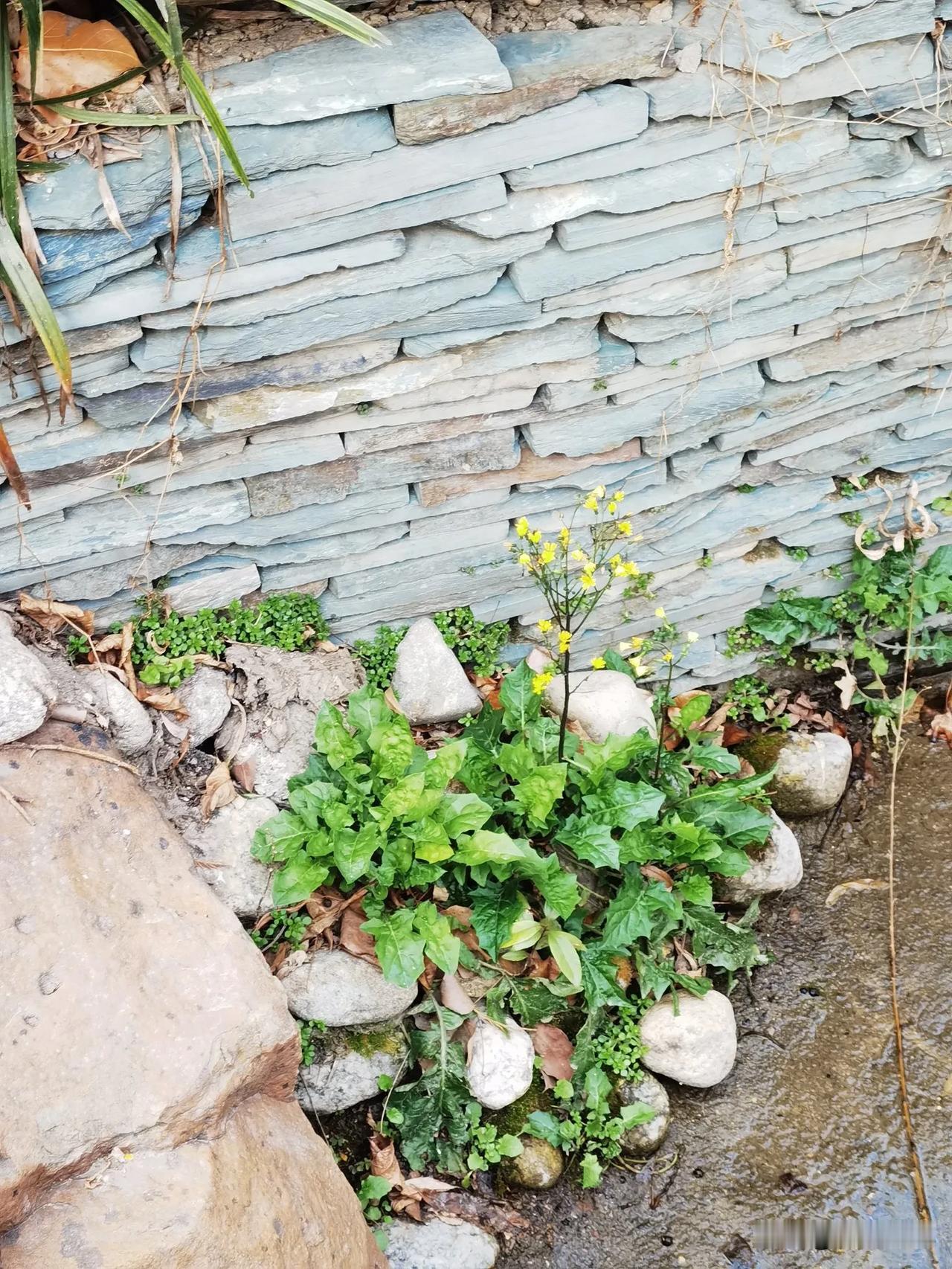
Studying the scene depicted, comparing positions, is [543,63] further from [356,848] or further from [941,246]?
[356,848]

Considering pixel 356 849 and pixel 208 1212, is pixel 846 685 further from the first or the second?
pixel 208 1212

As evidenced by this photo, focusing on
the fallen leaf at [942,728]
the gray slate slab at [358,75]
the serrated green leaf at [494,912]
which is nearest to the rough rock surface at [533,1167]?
the serrated green leaf at [494,912]

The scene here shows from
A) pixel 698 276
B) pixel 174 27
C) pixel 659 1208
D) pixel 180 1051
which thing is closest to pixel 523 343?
pixel 698 276

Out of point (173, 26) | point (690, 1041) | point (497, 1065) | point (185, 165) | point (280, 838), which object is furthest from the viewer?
point (690, 1041)

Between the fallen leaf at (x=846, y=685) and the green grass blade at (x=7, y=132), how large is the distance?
9.66 feet

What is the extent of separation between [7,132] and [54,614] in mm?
1161

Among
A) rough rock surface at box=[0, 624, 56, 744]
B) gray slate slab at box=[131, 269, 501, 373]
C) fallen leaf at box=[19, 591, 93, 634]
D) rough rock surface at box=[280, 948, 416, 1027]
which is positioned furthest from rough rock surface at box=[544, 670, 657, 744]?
rough rock surface at box=[0, 624, 56, 744]

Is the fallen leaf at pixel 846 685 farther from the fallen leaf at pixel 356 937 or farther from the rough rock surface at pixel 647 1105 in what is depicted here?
the fallen leaf at pixel 356 937

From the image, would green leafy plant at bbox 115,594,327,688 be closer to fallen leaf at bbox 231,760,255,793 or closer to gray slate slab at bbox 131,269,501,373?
fallen leaf at bbox 231,760,255,793

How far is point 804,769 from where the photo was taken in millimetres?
3500

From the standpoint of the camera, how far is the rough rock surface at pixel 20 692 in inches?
96.4

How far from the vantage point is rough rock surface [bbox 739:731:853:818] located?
3.51m

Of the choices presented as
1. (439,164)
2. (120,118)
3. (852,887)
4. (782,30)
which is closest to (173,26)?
(120,118)

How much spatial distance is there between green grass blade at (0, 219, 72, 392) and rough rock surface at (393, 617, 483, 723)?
133 cm
